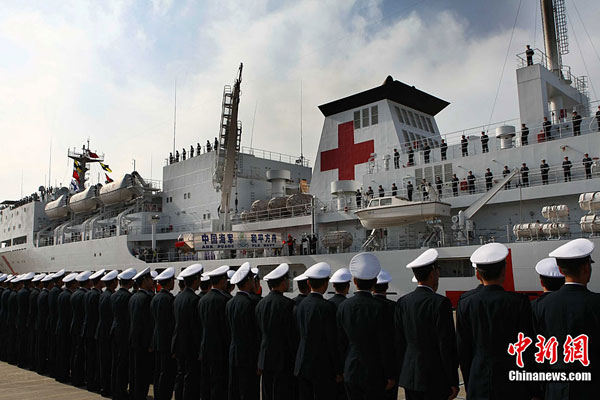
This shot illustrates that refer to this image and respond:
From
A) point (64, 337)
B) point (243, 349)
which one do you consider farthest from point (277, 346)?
point (64, 337)

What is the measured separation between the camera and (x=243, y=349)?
186 inches

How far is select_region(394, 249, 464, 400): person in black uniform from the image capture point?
10.9 ft

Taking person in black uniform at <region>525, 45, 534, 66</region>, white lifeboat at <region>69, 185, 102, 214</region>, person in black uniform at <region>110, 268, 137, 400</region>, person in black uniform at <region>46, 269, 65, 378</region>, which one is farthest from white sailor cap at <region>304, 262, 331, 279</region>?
white lifeboat at <region>69, 185, 102, 214</region>

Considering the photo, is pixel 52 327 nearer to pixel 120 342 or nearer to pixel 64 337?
pixel 64 337

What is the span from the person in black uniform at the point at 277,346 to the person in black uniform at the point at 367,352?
2.68 ft

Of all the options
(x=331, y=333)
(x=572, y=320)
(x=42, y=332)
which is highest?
(x=572, y=320)

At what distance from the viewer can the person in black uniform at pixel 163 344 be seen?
218 inches

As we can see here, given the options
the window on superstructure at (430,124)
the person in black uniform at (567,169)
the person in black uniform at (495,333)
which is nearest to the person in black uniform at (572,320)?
the person in black uniform at (495,333)

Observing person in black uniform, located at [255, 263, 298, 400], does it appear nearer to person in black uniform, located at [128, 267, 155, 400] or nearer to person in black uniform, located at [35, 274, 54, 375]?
person in black uniform, located at [128, 267, 155, 400]

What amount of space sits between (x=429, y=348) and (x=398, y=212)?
38.2 feet

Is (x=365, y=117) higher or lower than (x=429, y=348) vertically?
higher

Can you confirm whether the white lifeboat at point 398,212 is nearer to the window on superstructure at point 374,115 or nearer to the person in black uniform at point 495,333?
the window on superstructure at point 374,115

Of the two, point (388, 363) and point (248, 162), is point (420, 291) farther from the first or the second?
point (248, 162)

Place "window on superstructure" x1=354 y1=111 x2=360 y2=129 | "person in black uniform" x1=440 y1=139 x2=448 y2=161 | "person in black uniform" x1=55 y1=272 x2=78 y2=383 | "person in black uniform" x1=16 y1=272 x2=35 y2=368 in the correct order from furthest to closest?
"window on superstructure" x1=354 y1=111 x2=360 y2=129 → "person in black uniform" x1=440 y1=139 x2=448 y2=161 → "person in black uniform" x1=16 y1=272 x2=35 y2=368 → "person in black uniform" x1=55 y1=272 x2=78 y2=383
